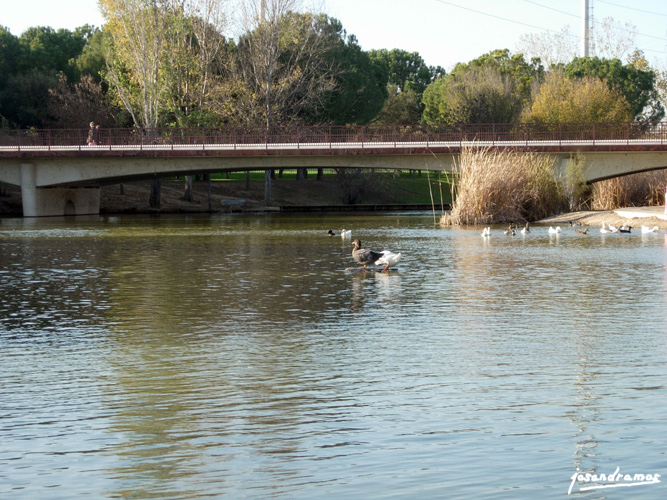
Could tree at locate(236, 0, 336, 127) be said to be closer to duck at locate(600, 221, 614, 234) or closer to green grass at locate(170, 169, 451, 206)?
green grass at locate(170, 169, 451, 206)

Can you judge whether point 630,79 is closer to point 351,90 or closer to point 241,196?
point 351,90

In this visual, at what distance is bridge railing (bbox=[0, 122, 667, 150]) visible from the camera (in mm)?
50750

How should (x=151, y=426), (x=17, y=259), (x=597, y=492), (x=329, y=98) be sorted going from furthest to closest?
(x=329, y=98) → (x=17, y=259) → (x=151, y=426) → (x=597, y=492)

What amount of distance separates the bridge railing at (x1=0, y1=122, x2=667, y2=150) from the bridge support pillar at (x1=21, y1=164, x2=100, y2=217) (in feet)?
7.32

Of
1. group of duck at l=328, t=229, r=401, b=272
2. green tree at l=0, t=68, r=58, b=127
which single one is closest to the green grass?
green tree at l=0, t=68, r=58, b=127

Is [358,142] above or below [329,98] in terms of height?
below

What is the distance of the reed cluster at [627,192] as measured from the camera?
164 feet

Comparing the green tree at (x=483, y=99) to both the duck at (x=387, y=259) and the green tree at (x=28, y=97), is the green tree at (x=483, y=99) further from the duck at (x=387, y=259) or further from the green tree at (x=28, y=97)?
the duck at (x=387, y=259)

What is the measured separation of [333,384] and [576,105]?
68.0m

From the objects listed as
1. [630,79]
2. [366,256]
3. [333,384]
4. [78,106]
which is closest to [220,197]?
[78,106]

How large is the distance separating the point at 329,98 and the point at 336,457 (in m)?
68.2

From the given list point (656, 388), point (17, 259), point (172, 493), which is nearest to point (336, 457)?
point (172, 493)

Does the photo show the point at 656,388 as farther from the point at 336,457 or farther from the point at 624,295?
the point at 624,295

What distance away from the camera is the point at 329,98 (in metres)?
74.6
